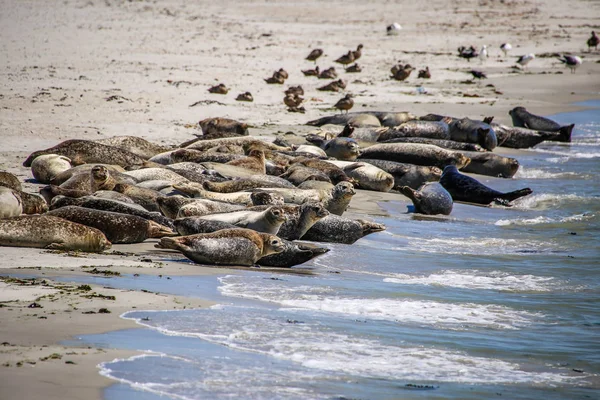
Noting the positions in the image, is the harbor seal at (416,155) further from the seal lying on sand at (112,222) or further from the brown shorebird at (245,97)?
the seal lying on sand at (112,222)

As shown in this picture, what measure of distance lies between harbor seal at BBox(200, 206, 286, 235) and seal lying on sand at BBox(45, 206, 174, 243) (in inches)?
19.6

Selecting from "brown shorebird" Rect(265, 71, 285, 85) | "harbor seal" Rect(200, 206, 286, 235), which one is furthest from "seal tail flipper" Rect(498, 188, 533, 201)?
"brown shorebird" Rect(265, 71, 285, 85)

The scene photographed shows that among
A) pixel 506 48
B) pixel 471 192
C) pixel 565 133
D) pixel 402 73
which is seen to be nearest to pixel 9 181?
pixel 471 192

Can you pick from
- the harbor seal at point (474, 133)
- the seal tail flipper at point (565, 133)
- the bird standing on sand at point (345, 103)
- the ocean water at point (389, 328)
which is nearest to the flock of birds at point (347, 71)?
the bird standing on sand at point (345, 103)

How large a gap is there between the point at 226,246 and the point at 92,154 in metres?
4.16

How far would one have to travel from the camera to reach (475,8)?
3384 cm

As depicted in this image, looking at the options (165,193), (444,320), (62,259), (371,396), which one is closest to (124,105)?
(165,193)

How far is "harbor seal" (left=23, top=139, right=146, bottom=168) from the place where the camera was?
32.2ft

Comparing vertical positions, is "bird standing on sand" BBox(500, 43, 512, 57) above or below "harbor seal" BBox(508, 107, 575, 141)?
above

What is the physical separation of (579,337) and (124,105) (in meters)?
10.1

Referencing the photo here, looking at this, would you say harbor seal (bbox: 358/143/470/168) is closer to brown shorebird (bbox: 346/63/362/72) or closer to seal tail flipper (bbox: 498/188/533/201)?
seal tail flipper (bbox: 498/188/533/201)

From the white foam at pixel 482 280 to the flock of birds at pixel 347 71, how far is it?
8853 millimetres

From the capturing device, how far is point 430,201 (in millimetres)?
9836

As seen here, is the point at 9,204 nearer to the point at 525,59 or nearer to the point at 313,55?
the point at 313,55
